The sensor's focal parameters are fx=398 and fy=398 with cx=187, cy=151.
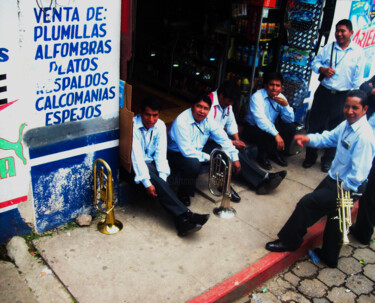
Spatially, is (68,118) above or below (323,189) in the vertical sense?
above

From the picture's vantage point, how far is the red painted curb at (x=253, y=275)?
3803 millimetres

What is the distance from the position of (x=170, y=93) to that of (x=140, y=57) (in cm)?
152

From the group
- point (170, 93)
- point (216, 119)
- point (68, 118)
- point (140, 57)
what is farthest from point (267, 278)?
point (140, 57)

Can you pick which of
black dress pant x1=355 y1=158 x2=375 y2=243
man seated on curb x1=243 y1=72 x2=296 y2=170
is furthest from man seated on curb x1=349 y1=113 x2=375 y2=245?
man seated on curb x1=243 y1=72 x2=296 y2=170

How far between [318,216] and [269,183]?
1210 millimetres

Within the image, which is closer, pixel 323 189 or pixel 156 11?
pixel 323 189

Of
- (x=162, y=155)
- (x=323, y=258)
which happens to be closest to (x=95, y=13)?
(x=162, y=155)

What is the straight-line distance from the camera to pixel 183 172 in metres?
5.07

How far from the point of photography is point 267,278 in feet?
14.2

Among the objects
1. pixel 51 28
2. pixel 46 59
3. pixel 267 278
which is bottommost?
pixel 267 278

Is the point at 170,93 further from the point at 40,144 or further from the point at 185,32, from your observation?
the point at 40,144

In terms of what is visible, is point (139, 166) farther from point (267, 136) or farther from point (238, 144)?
point (267, 136)

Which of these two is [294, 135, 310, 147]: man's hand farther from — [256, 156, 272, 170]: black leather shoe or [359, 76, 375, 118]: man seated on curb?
[359, 76, 375, 118]: man seated on curb

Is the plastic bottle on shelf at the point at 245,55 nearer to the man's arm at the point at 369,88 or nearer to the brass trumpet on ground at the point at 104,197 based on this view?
the man's arm at the point at 369,88
